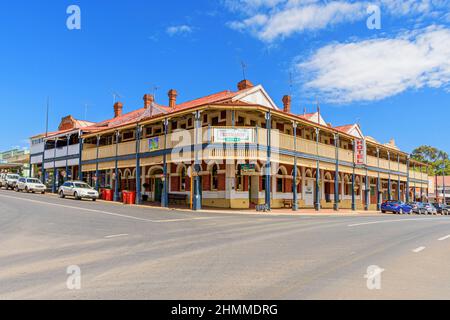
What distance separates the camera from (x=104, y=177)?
40.8 metres

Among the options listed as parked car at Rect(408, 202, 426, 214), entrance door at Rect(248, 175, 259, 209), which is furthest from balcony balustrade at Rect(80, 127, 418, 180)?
parked car at Rect(408, 202, 426, 214)

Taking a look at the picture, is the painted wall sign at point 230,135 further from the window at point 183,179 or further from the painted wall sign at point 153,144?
the window at point 183,179

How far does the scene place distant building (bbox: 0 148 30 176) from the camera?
190ft

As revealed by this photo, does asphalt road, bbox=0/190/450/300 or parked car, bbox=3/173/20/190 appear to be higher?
parked car, bbox=3/173/20/190

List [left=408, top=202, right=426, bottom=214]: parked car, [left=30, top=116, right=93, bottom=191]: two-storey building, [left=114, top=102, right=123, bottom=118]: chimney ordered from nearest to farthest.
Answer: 1. [left=30, top=116, right=93, bottom=191]: two-storey building
2. [left=408, top=202, right=426, bottom=214]: parked car
3. [left=114, top=102, right=123, bottom=118]: chimney

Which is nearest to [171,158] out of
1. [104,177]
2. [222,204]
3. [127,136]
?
[222,204]

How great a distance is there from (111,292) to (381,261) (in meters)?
5.87

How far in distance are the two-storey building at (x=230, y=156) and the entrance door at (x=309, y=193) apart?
94 mm

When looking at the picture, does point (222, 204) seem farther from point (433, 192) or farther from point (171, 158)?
point (433, 192)

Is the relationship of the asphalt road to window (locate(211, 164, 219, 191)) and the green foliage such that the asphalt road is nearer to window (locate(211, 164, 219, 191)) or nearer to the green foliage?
window (locate(211, 164, 219, 191))

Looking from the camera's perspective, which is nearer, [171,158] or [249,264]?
[249,264]

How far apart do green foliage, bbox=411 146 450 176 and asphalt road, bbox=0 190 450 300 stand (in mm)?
93303

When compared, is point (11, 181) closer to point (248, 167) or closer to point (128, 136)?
point (128, 136)

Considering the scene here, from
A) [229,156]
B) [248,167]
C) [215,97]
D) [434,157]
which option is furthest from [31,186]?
[434,157]
